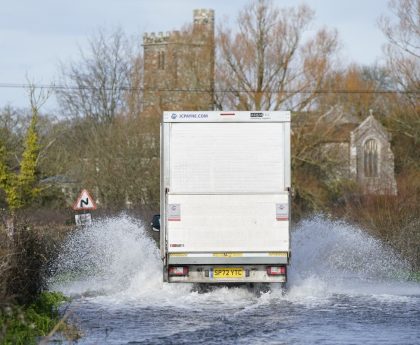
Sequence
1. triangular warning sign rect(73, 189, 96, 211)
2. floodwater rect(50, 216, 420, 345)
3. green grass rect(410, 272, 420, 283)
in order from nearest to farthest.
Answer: floodwater rect(50, 216, 420, 345)
green grass rect(410, 272, 420, 283)
triangular warning sign rect(73, 189, 96, 211)

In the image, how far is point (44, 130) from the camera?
65812 millimetres

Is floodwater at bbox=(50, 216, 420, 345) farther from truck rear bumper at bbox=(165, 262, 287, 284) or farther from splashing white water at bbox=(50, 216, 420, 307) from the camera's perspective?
truck rear bumper at bbox=(165, 262, 287, 284)

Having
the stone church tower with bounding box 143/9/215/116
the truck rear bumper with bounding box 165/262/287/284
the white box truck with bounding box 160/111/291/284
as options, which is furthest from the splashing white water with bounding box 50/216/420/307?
the stone church tower with bounding box 143/9/215/116

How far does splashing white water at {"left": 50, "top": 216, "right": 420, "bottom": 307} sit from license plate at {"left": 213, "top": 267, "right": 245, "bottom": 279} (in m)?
0.46

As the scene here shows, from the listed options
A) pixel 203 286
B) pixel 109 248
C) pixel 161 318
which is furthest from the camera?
pixel 109 248

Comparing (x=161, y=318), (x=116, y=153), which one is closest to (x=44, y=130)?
(x=116, y=153)

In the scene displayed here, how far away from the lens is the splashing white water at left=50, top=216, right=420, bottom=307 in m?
19.7

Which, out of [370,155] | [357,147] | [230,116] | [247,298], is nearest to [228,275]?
[247,298]

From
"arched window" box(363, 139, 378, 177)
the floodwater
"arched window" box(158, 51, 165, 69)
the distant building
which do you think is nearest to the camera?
the floodwater

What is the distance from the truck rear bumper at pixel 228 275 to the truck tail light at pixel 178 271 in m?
0.03

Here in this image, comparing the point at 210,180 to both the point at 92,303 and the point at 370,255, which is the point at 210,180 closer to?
the point at 92,303

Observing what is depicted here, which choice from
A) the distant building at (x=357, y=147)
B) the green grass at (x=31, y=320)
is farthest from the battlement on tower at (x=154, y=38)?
the green grass at (x=31, y=320)

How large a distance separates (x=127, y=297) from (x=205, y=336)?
18.9ft

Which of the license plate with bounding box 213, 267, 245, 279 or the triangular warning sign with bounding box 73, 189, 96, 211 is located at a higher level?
the triangular warning sign with bounding box 73, 189, 96, 211
